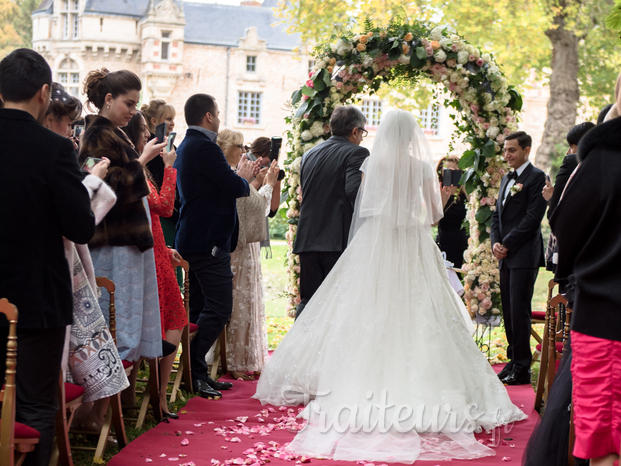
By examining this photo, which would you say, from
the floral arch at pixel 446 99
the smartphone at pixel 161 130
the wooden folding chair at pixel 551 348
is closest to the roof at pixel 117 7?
the floral arch at pixel 446 99

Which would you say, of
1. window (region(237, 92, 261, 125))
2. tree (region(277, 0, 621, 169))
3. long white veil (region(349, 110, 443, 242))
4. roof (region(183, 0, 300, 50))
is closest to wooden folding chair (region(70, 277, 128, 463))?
long white veil (region(349, 110, 443, 242))

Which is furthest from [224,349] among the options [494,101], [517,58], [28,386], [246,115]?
[246,115]

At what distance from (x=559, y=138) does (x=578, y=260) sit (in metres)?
14.7

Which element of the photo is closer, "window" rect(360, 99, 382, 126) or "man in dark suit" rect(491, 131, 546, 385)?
"man in dark suit" rect(491, 131, 546, 385)

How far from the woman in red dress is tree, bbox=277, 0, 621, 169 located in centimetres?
1208

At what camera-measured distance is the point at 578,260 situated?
91.1 inches

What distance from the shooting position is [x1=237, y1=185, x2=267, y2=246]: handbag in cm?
522

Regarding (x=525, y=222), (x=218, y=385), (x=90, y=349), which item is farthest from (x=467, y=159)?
(x=90, y=349)

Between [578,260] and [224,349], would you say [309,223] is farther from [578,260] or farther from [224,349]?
[578,260]

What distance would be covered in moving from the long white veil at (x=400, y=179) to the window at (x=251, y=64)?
27719 millimetres

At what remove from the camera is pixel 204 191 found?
4.42 metres

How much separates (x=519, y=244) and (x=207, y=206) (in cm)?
247

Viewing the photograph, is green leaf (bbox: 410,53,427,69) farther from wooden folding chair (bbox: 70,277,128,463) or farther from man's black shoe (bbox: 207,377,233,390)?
wooden folding chair (bbox: 70,277,128,463)

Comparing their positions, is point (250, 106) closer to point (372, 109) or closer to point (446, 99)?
point (372, 109)
